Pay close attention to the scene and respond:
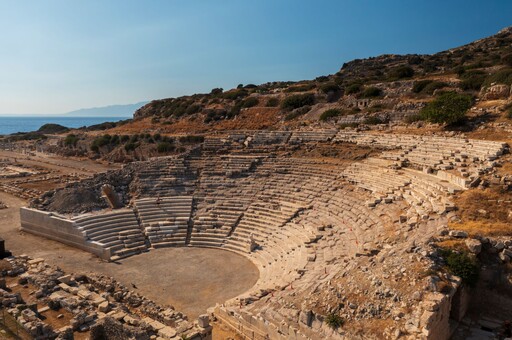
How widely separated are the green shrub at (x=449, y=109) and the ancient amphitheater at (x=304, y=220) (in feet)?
7.29

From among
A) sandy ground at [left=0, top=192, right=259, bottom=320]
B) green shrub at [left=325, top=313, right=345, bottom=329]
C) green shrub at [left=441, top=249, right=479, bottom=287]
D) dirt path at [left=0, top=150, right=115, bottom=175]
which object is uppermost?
green shrub at [left=441, top=249, right=479, bottom=287]

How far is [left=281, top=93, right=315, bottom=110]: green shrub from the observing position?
44.5m

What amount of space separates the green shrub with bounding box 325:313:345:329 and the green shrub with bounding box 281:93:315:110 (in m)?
36.2

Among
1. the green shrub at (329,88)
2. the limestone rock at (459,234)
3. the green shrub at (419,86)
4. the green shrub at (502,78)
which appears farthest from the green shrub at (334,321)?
the green shrub at (329,88)

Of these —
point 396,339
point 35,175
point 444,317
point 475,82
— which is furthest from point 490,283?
point 35,175

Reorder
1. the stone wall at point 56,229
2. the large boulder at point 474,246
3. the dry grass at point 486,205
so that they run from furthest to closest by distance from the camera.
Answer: the stone wall at point 56,229 → the dry grass at point 486,205 → the large boulder at point 474,246

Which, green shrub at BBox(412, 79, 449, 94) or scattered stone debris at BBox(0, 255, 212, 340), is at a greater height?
green shrub at BBox(412, 79, 449, 94)

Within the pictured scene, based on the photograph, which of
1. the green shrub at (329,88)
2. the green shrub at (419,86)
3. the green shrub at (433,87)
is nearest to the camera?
the green shrub at (433,87)

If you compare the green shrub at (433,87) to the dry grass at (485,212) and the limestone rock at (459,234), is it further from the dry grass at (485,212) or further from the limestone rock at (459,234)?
the limestone rock at (459,234)

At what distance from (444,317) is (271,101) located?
40.5 meters

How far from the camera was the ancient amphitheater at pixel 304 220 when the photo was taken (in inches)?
408

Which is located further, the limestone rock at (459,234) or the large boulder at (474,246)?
A: the limestone rock at (459,234)

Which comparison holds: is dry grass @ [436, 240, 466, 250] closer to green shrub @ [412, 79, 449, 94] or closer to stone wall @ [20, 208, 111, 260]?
stone wall @ [20, 208, 111, 260]

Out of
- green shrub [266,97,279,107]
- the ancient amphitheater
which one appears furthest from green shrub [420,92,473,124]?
green shrub [266,97,279,107]
